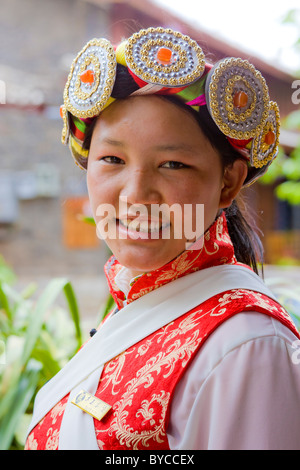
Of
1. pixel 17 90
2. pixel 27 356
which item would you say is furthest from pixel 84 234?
pixel 27 356

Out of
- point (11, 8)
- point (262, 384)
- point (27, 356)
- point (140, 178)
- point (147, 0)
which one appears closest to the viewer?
point (262, 384)

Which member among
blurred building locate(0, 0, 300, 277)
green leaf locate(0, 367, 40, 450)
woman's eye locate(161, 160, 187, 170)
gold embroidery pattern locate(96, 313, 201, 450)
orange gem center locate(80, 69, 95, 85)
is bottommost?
blurred building locate(0, 0, 300, 277)

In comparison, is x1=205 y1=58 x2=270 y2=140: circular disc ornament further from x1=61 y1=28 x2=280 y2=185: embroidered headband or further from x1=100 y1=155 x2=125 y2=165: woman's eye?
x1=100 y1=155 x2=125 y2=165: woman's eye

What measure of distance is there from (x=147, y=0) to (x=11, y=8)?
314cm

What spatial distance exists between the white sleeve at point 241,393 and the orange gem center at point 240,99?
332mm

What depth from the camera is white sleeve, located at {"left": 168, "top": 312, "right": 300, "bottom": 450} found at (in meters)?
0.57

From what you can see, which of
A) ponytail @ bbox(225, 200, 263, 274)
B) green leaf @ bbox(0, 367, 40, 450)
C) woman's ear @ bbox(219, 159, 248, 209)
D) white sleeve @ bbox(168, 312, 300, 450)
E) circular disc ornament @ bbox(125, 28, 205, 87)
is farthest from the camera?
green leaf @ bbox(0, 367, 40, 450)

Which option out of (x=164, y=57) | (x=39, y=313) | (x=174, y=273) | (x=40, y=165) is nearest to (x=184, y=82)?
(x=164, y=57)

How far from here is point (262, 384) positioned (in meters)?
0.58

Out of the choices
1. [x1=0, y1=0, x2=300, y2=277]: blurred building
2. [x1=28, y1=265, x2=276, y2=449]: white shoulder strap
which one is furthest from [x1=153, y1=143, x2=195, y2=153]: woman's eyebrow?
[x1=0, y1=0, x2=300, y2=277]: blurred building

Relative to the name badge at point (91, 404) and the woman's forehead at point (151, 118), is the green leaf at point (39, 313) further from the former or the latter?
the woman's forehead at point (151, 118)

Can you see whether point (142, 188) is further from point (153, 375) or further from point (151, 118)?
point (153, 375)
